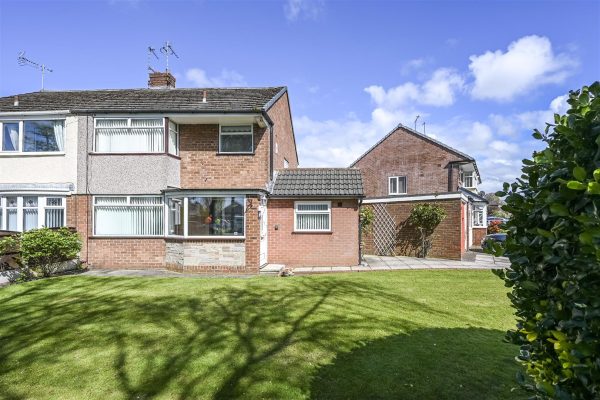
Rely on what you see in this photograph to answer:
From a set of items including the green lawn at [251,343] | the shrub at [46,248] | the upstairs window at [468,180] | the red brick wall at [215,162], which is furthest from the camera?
the upstairs window at [468,180]

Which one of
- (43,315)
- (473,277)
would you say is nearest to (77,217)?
(43,315)

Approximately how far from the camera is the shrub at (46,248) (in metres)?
10.9

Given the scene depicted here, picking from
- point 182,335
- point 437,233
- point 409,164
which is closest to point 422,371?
point 182,335

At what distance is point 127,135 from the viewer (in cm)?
1390

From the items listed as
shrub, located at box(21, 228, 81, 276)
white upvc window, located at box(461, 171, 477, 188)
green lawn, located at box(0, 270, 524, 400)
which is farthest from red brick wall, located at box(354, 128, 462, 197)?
shrub, located at box(21, 228, 81, 276)

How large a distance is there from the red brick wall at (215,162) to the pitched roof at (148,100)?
1.07m

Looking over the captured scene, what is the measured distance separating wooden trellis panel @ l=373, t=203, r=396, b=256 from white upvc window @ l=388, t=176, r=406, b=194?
869 centimetres

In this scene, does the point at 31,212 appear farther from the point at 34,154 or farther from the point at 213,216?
the point at 213,216

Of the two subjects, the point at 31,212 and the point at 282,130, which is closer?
the point at 31,212

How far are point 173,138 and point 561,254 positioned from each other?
14389 mm

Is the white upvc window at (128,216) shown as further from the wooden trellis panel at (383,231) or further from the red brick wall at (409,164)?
the red brick wall at (409,164)

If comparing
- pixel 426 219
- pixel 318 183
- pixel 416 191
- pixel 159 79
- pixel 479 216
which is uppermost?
pixel 159 79

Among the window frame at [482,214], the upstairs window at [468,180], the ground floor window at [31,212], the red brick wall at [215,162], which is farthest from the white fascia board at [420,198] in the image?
the ground floor window at [31,212]

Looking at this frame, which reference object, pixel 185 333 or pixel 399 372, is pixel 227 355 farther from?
pixel 399 372
